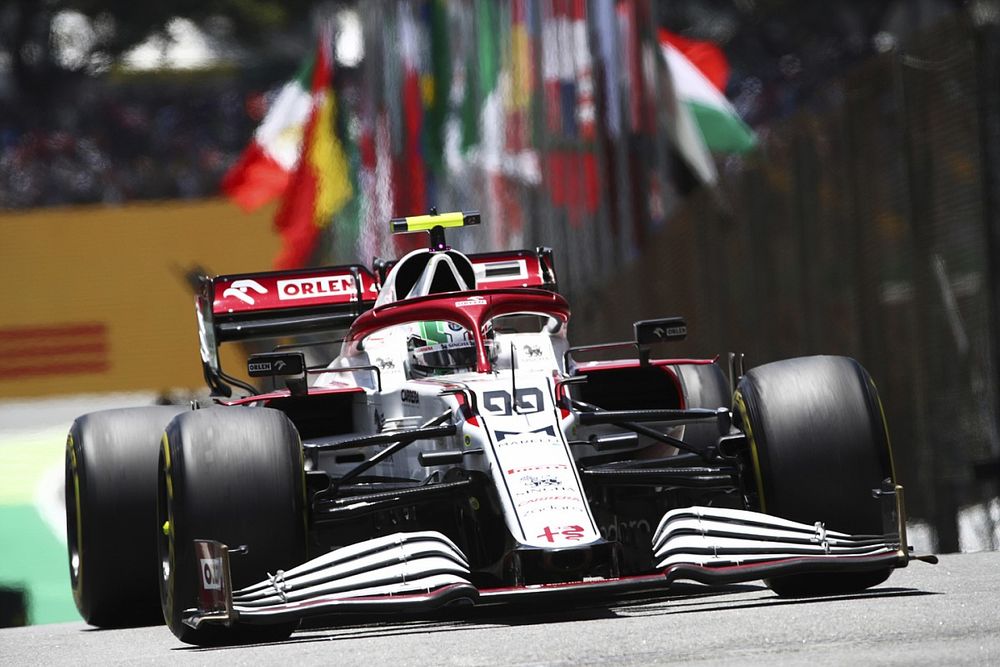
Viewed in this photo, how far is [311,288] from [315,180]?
854 inches

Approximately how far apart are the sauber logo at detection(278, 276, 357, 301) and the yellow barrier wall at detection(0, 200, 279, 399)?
1145 inches

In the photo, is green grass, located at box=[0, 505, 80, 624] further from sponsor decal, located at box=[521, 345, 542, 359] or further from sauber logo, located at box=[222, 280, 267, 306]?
sponsor decal, located at box=[521, 345, 542, 359]

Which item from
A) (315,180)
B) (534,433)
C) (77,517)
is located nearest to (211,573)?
(534,433)

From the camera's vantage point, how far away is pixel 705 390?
29.1 feet

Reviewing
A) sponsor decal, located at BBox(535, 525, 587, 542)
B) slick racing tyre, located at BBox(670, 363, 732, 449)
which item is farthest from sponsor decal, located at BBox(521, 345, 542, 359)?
sponsor decal, located at BBox(535, 525, 587, 542)

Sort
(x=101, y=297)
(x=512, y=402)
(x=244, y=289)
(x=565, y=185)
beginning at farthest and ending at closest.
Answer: (x=101, y=297) → (x=565, y=185) → (x=244, y=289) → (x=512, y=402)

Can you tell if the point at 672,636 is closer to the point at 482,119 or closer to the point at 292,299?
the point at 292,299

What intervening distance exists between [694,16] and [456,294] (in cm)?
4412

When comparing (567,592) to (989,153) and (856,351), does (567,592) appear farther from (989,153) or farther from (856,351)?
(856,351)

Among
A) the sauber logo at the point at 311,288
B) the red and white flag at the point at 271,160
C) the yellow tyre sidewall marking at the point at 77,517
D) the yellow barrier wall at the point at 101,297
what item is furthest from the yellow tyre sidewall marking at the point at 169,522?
the yellow barrier wall at the point at 101,297

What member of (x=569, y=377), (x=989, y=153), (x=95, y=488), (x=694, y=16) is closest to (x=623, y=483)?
(x=569, y=377)

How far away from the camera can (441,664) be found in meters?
5.18

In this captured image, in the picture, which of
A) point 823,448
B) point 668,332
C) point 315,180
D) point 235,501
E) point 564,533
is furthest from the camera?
point 315,180

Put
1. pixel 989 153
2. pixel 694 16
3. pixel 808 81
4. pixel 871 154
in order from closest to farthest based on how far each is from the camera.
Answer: pixel 989 153
pixel 871 154
pixel 808 81
pixel 694 16
